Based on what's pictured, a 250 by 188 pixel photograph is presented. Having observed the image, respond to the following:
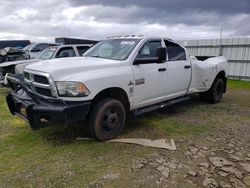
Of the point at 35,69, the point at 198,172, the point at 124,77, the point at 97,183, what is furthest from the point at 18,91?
the point at 198,172

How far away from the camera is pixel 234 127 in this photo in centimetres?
531

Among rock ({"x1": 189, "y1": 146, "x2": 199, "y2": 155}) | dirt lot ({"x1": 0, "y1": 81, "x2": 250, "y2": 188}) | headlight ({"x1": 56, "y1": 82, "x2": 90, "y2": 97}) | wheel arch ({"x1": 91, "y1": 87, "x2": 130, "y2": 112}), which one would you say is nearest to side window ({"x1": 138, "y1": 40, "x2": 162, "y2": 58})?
wheel arch ({"x1": 91, "y1": 87, "x2": 130, "y2": 112})

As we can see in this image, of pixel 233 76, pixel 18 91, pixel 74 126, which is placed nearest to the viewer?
pixel 18 91

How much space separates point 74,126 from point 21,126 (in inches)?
43.9

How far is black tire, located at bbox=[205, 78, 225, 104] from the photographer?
24.0ft

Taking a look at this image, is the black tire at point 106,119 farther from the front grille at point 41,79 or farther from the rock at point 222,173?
the rock at point 222,173

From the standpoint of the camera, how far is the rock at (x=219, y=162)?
3.66m

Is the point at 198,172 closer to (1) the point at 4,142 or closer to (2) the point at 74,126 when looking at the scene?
(2) the point at 74,126

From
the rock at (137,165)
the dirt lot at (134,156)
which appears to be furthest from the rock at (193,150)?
the rock at (137,165)

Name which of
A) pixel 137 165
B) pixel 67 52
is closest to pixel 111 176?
pixel 137 165

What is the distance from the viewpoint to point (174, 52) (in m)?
5.98

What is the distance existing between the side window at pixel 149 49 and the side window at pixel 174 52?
0.38 meters

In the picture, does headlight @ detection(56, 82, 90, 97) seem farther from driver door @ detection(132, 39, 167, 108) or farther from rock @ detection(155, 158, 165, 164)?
rock @ detection(155, 158, 165, 164)

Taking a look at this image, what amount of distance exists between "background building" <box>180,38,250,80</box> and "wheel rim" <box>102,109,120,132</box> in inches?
419
